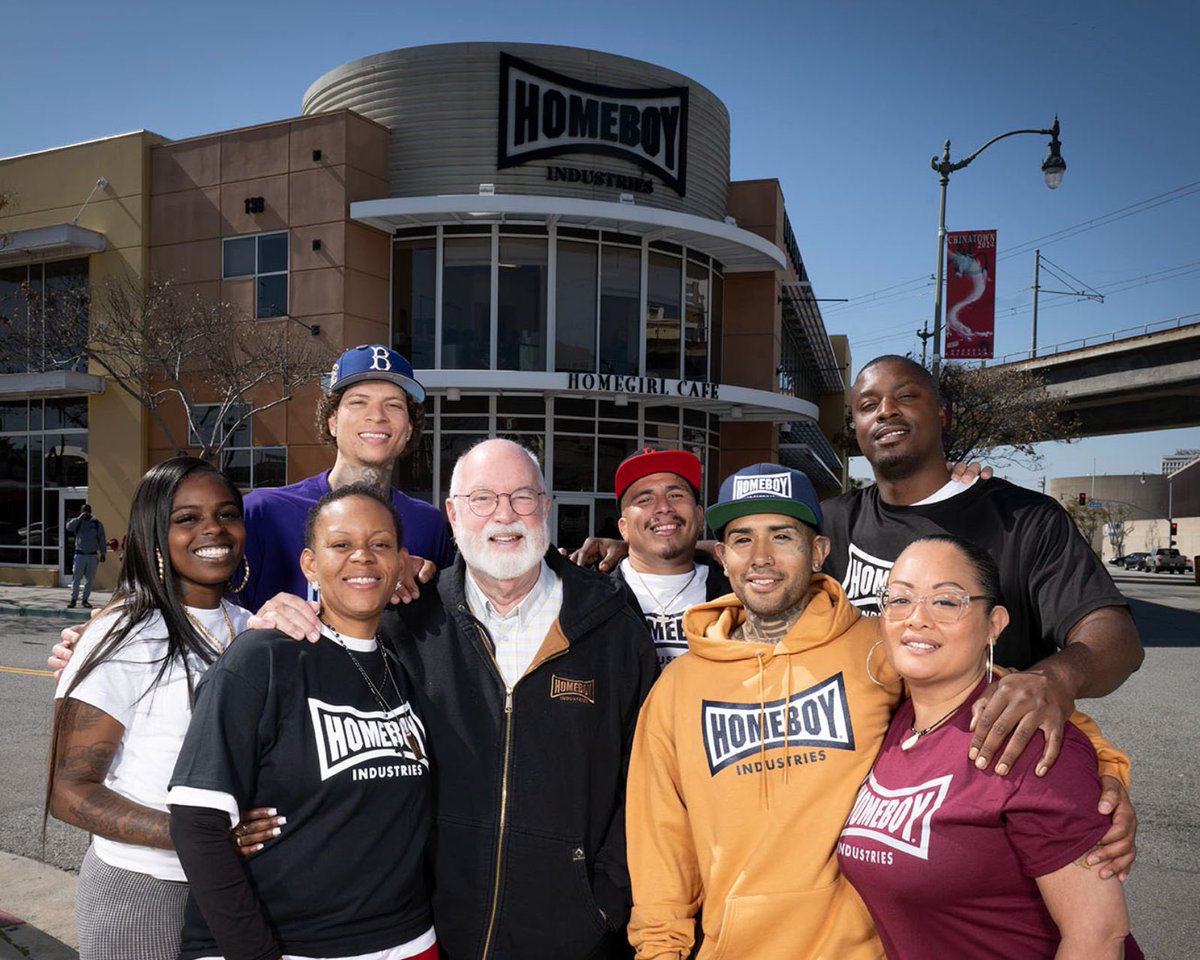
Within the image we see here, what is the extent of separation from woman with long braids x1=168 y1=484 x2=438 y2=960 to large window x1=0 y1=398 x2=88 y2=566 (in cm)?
2474

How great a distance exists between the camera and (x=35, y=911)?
14.8ft

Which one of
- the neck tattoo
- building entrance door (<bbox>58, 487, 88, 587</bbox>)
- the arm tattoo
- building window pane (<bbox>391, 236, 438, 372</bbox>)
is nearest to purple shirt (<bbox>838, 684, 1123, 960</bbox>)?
the neck tattoo

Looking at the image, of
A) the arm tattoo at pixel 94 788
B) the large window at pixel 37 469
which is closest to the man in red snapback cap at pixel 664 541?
the arm tattoo at pixel 94 788

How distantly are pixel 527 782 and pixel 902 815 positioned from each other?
1097mm

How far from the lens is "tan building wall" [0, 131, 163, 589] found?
23.0m

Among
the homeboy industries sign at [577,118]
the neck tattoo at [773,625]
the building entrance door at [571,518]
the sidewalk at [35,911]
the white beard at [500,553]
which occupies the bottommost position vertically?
the sidewalk at [35,911]

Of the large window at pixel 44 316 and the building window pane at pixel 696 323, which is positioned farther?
the building window pane at pixel 696 323

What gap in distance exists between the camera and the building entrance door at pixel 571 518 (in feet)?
69.8

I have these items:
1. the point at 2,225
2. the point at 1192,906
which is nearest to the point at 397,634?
the point at 1192,906

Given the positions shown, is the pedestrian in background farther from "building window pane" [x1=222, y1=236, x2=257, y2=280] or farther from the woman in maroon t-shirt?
the woman in maroon t-shirt

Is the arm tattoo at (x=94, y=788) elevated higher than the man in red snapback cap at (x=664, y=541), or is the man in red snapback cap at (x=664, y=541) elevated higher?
the man in red snapback cap at (x=664, y=541)

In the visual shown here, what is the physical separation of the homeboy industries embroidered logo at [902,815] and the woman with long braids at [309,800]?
48.4 inches

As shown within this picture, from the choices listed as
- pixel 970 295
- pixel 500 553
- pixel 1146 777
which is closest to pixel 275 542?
pixel 500 553

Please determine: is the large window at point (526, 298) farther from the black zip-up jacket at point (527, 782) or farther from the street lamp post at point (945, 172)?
the black zip-up jacket at point (527, 782)
